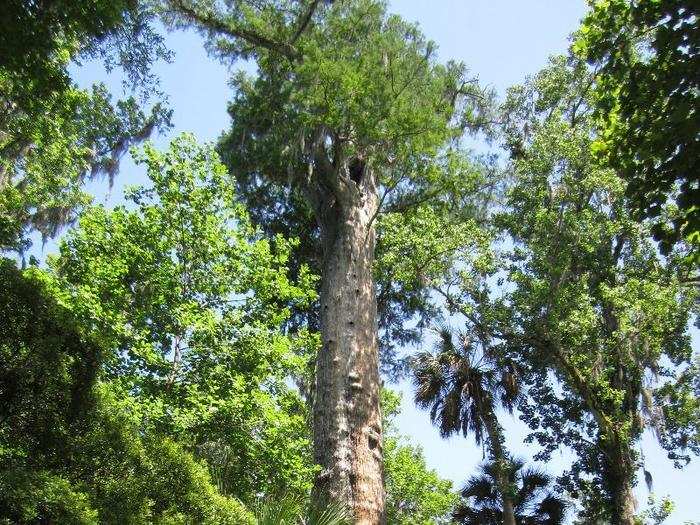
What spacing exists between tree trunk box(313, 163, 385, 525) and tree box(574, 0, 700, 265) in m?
4.35

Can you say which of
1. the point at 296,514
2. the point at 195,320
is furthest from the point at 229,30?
the point at 296,514

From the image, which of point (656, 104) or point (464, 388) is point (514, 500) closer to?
point (464, 388)

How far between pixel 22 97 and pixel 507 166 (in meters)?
14.0

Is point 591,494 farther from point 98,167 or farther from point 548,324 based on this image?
point 98,167

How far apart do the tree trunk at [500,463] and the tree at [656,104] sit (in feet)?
34.2

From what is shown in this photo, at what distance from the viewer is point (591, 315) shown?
14.7 meters

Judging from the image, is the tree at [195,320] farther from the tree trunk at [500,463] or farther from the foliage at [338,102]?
the tree trunk at [500,463]

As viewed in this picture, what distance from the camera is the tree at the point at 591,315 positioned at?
1491 centimetres

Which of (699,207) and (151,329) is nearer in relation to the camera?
(699,207)

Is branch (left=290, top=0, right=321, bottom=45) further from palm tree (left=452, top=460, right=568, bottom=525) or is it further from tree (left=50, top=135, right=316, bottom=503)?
palm tree (left=452, top=460, right=568, bottom=525)

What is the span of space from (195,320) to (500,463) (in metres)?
8.66

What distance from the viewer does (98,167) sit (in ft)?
51.9

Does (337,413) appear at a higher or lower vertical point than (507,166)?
lower

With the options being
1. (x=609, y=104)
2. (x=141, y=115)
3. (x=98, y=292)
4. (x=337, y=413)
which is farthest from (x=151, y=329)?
(x=609, y=104)
